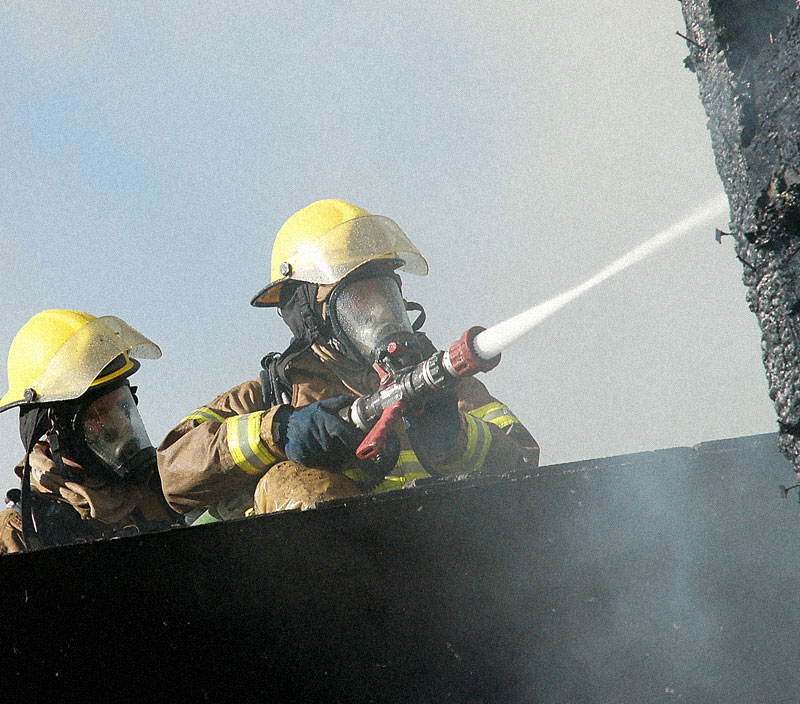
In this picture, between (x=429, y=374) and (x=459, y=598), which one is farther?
(x=429, y=374)

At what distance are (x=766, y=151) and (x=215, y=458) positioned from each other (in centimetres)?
250

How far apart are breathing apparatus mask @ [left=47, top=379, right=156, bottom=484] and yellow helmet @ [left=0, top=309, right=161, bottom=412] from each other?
0.11 m

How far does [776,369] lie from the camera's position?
134 centimetres

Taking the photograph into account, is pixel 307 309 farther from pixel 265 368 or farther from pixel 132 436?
pixel 132 436

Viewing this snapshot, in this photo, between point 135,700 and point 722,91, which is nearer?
point 722,91

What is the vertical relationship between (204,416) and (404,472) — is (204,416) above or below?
above

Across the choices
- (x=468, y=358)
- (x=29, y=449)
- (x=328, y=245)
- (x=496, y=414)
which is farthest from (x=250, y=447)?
(x=29, y=449)

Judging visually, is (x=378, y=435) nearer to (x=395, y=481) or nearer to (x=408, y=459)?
(x=395, y=481)

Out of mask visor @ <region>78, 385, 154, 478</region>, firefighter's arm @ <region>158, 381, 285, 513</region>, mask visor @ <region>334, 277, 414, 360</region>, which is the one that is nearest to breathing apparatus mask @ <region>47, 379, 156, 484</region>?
mask visor @ <region>78, 385, 154, 478</region>

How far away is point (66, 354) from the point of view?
458 cm

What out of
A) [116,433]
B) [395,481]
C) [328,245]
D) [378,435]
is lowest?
[395,481]

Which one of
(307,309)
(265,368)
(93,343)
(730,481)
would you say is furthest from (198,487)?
(730,481)

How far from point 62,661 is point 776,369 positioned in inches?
53.4

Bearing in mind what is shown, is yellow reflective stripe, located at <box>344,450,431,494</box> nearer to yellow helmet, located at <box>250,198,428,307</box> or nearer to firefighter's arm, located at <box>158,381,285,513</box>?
firefighter's arm, located at <box>158,381,285,513</box>
